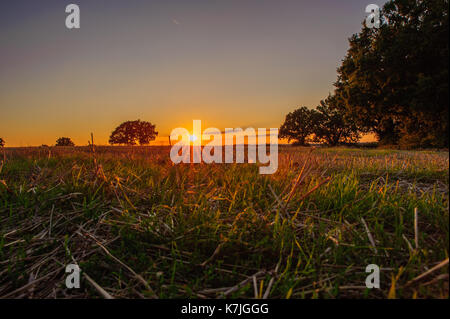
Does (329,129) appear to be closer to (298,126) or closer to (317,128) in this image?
(317,128)

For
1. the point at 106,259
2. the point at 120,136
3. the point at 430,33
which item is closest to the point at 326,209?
the point at 430,33

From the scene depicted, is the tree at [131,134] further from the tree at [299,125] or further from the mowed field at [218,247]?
the mowed field at [218,247]

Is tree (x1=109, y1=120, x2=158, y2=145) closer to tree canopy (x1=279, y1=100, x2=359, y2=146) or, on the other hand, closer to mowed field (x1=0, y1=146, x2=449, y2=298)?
tree canopy (x1=279, y1=100, x2=359, y2=146)

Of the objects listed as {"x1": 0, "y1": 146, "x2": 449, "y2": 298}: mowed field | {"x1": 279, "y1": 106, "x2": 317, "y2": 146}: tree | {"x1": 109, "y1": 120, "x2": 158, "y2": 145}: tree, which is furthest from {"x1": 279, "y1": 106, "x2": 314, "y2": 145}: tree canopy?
{"x1": 0, "y1": 146, "x2": 449, "y2": 298}: mowed field

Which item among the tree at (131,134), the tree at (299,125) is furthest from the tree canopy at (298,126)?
the tree at (131,134)

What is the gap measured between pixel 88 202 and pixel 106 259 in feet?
3.79

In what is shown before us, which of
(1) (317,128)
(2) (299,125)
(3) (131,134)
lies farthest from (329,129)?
(3) (131,134)

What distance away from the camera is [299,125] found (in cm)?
5762

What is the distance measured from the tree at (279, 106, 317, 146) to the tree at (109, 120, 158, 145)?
44.6 metres

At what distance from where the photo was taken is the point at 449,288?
98cm

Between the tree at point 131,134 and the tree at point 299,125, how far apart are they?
44.6 meters

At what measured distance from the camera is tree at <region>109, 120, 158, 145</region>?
6706 cm

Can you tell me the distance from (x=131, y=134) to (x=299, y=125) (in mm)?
53133

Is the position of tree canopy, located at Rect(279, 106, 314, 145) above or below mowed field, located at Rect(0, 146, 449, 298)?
above
